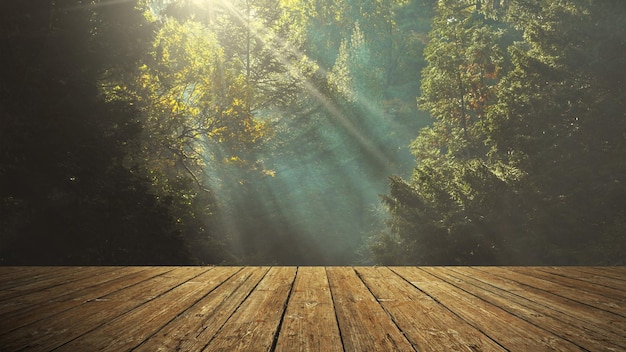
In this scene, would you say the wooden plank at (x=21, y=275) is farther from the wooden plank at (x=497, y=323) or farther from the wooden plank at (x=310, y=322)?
the wooden plank at (x=497, y=323)

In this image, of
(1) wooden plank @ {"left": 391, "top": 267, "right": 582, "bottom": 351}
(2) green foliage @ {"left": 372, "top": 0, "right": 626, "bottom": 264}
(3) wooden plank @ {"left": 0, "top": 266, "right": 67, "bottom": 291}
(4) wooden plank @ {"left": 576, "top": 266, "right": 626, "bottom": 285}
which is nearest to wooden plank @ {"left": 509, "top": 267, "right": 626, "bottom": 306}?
(4) wooden plank @ {"left": 576, "top": 266, "right": 626, "bottom": 285}

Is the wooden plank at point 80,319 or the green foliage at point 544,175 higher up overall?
the green foliage at point 544,175

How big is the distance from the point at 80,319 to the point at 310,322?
1.20 m

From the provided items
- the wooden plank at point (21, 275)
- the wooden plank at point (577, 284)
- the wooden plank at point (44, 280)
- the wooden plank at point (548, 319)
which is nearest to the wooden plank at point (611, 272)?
the wooden plank at point (577, 284)

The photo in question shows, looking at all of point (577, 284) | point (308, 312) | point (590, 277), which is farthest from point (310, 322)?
point (590, 277)

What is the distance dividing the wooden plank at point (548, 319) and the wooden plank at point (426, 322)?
0.39 meters

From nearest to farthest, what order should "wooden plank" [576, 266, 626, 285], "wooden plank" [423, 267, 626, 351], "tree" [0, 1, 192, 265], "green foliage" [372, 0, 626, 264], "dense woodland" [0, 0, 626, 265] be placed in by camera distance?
1. "wooden plank" [423, 267, 626, 351]
2. "wooden plank" [576, 266, 626, 285]
3. "tree" [0, 1, 192, 265]
4. "dense woodland" [0, 0, 626, 265]
5. "green foliage" [372, 0, 626, 264]

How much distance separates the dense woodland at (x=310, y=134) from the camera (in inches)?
329

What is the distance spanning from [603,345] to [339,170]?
27468 millimetres

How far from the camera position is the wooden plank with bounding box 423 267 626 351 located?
2.21 metres

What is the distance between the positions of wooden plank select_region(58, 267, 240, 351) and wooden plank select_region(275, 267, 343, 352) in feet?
2.03

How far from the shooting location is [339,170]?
29.6m

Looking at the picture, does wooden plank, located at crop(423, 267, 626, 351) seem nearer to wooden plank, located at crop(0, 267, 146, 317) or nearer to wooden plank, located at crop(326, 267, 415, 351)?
wooden plank, located at crop(326, 267, 415, 351)

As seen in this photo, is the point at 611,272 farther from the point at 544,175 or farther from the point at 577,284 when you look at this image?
the point at 544,175
